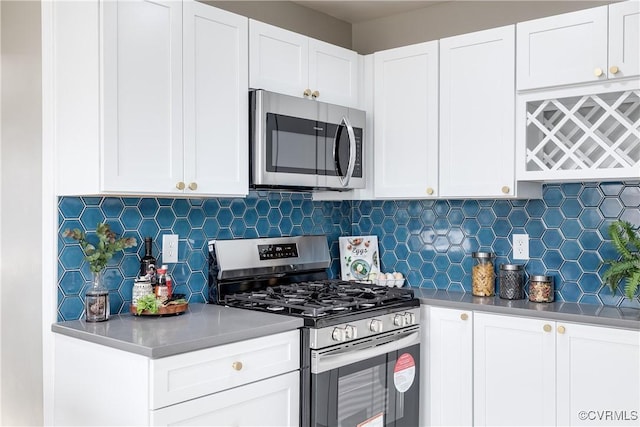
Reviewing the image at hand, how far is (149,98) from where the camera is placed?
222cm

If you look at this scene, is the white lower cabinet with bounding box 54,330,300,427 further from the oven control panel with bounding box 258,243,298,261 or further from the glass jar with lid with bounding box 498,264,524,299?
the glass jar with lid with bounding box 498,264,524,299

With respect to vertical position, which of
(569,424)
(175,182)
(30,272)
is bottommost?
(569,424)

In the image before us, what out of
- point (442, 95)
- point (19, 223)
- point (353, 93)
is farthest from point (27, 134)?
point (442, 95)

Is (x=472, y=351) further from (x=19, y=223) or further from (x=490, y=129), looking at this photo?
(x=19, y=223)

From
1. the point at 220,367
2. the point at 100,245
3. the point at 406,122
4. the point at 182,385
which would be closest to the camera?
the point at 182,385

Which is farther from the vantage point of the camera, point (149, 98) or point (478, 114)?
point (478, 114)

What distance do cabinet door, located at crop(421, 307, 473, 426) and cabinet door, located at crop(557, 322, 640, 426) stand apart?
42cm

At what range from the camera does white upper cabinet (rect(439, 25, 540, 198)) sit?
109 inches

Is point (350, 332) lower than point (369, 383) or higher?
higher

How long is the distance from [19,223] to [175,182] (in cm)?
72

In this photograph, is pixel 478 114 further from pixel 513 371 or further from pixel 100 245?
pixel 100 245

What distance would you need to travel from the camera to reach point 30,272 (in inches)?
93.4

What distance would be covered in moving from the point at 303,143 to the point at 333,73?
20.3 inches

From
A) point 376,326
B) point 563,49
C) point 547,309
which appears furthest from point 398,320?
point 563,49
